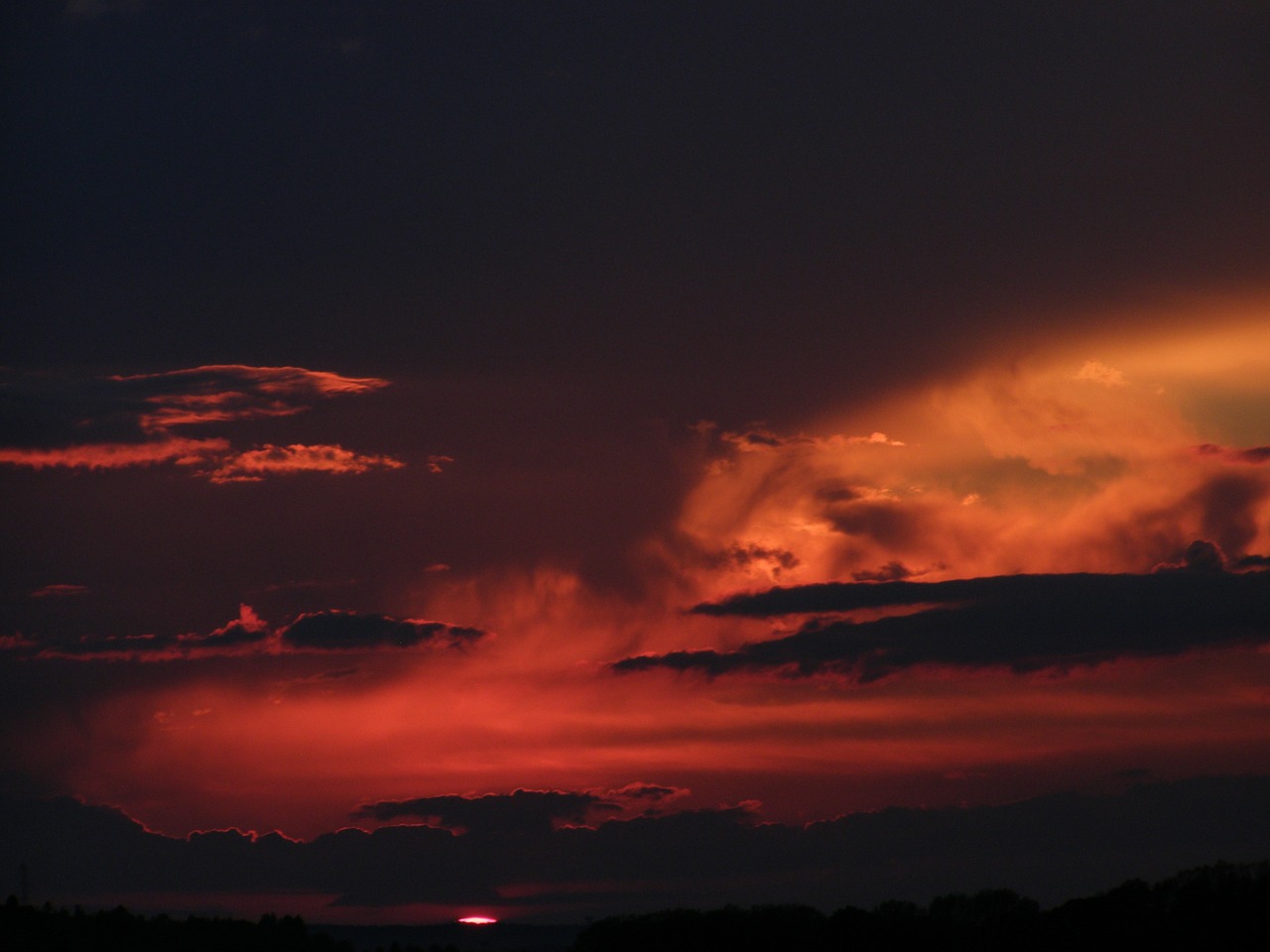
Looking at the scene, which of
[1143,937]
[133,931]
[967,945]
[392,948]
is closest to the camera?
[1143,937]

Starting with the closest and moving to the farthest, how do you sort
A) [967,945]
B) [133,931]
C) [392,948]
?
[967,945], [392,948], [133,931]

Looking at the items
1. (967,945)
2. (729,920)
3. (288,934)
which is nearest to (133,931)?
(288,934)

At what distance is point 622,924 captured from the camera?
160500 millimetres

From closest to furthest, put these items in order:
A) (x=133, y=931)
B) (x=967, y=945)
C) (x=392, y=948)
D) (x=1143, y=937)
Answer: (x=1143, y=937) → (x=967, y=945) → (x=392, y=948) → (x=133, y=931)

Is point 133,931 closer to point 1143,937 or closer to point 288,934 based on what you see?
point 288,934

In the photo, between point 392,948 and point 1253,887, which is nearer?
point 1253,887

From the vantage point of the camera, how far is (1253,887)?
132 metres

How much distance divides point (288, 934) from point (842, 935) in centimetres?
5890

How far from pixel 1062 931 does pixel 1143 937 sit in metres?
7.01

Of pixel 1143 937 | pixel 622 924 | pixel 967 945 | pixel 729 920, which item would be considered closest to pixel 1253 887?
pixel 1143 937

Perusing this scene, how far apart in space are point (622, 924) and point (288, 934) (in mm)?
35766

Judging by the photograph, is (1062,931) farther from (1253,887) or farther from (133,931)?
(133,931)

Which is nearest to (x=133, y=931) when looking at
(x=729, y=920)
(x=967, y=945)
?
(x=729, y=920)

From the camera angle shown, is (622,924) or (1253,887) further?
(622,924)
